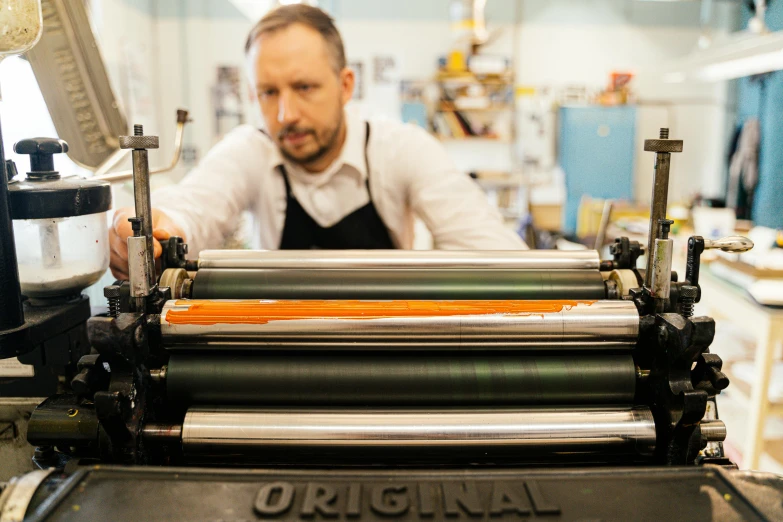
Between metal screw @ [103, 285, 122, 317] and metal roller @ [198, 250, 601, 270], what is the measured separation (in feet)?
0.58

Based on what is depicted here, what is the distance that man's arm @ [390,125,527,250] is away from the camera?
5.49ft

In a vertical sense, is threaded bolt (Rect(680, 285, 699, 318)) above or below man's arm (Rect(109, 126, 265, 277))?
below

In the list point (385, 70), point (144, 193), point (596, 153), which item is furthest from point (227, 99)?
point (144, 193)

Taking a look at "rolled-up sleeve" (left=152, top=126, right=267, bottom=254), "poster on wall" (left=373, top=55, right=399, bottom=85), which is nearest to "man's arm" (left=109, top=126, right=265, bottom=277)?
"rolled-up sleeve" (left=152, top=126, right=267, bottom=254)

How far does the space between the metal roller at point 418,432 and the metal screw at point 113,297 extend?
18 centimetres

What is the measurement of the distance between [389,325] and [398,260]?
0.66 ft

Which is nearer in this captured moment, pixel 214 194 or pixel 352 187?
pixel 214 194

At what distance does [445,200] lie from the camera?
1.78 meters

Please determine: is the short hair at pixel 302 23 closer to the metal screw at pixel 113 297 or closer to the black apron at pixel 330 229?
the black apron at pixel 330 229

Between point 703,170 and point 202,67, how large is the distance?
580 cm

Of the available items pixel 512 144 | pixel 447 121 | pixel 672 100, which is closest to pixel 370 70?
pixel 447 121

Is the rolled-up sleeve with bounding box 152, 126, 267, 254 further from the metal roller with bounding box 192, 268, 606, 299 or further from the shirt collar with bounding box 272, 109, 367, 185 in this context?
the metal roller with bounding box 192, 268, 606, 299

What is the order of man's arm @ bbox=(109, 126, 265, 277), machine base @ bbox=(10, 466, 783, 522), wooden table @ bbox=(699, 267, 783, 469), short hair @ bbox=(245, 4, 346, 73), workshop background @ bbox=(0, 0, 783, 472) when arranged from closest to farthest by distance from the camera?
machine base @ bbox=(10, 466, 783, 522) < man's arm @ bbox=(109, 126, 265, 277) < short hair @ bbox=(245, 4, 346, 73) < wooden table @ bbox=(699, 267, 783, 469) < workshop background @ bbox=(0, 0, 783, 472)

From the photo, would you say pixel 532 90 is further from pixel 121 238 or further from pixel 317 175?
pixel 121 238
